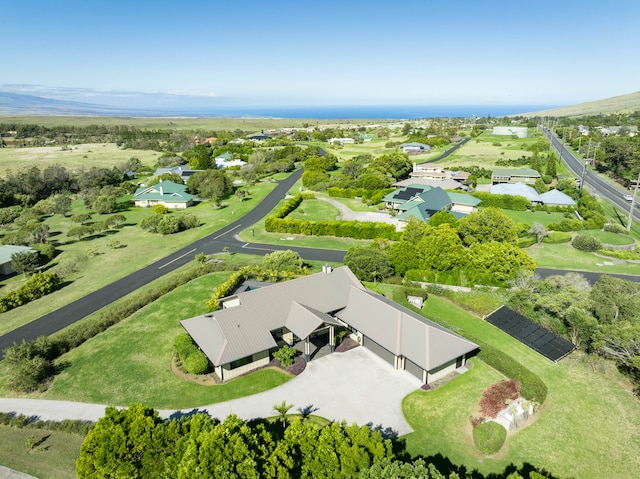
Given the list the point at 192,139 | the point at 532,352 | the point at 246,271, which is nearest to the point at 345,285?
the point at 246,271

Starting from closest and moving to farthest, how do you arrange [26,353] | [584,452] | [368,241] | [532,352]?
1. [584,452]
2. [26,353]
3. [532,352]
4. [368,241]

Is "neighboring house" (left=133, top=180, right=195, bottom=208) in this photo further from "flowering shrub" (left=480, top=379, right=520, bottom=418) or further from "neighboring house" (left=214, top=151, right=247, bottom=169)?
"flowering shrub" (left=480, top=379, right=520, bottom=418)

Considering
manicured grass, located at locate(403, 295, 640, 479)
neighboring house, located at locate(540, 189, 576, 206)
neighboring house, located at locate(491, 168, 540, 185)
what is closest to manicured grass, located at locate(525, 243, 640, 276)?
manicured grass, located at locate(403, 295, 640, 479)

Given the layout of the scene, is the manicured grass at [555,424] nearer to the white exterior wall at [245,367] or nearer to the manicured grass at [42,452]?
the white exterior wall at [245,367]

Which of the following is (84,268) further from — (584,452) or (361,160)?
(361,160)

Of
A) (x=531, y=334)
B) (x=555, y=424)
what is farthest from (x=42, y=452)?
(x=531, y=334)

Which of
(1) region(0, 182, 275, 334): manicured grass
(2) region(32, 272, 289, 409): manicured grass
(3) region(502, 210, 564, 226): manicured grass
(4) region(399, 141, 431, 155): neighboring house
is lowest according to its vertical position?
(1) region(0, 182, 275, 334): manicured grass

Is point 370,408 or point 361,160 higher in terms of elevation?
point 361,160

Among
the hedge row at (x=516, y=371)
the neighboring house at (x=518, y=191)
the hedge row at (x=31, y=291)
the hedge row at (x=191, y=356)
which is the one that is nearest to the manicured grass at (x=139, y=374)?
the hedge row at (x=191, y=356)
